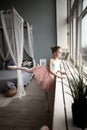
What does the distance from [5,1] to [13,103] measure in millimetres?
4507

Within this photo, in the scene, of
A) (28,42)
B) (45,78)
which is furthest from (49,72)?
(28,42)

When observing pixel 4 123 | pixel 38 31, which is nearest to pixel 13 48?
pixel 4 123

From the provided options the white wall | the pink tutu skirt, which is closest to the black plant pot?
the pink tutu skirt

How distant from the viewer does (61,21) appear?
6.11 metres

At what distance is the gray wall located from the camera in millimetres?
6199

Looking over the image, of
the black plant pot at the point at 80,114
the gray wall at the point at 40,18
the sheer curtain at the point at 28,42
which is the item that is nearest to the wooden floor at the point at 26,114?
the black plant pot at the point at 80,114

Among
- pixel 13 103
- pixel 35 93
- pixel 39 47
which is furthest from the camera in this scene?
pixel 39 47

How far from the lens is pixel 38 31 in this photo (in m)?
6.35

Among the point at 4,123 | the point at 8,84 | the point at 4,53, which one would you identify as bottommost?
the point at 4,123

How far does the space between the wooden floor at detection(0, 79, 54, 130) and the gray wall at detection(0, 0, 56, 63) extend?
2976mm

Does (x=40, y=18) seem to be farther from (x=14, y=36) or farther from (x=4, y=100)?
(x=4, y=100)

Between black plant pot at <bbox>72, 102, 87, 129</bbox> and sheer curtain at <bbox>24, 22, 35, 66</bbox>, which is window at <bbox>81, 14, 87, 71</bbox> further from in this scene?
sheer curtain at <bbox>24, 22, 35, 66</bbox>

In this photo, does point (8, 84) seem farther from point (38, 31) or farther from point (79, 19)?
point (38, 31)

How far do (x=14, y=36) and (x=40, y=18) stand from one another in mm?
2889
